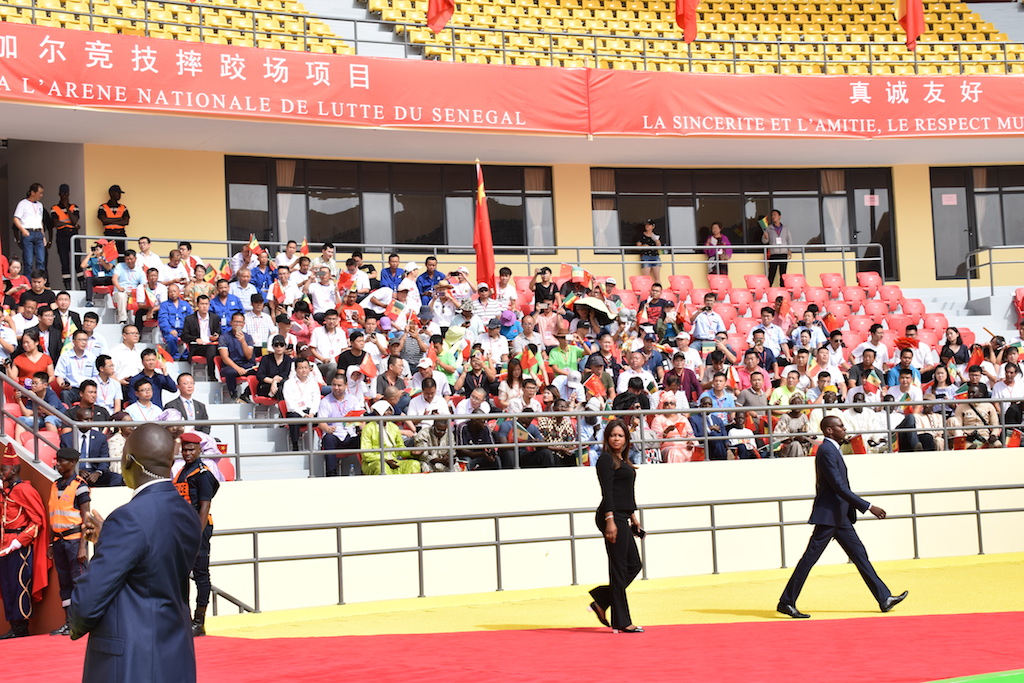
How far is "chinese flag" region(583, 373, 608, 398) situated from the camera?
16.5 metres

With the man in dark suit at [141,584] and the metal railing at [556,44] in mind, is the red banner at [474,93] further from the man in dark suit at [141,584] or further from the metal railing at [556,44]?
the man in dark suit at [141,584]

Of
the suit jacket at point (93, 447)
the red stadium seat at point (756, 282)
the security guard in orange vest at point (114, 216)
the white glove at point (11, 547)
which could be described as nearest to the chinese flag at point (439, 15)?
the security guard in orange vest at point (114, 216)

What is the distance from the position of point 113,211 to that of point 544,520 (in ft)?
32.1

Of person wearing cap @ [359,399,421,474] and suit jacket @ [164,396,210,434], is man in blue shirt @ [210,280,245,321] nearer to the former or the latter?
suit jacket @ [164,396,210,434]

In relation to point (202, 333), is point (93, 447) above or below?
below

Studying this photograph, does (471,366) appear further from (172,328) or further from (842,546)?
(842,546)

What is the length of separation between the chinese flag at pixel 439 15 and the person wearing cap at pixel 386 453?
919 cm

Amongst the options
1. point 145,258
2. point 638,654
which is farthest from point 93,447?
point 638,654

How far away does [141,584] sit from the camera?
14.7 feet

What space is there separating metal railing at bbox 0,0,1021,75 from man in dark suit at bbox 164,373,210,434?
24.7ft

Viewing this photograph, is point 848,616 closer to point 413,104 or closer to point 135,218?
point 413,104

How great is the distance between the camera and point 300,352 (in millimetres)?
15812

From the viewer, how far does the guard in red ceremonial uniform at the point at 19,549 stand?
39.7 feet

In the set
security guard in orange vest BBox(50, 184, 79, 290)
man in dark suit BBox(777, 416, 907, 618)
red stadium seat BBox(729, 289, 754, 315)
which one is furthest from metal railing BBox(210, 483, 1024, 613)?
security guard in orange vest BBox(50, 184, 79, 290)
